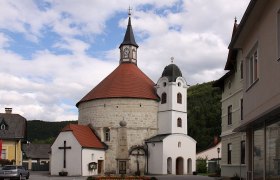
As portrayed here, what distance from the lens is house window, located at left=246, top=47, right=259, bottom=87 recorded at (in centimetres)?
1502

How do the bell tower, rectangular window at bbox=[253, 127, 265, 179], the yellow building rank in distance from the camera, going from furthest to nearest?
the bell tower < the yellow building < rectangular window at bbox=[253, 127, 265, 179]

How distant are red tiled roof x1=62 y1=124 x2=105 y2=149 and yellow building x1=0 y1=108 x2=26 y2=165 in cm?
761

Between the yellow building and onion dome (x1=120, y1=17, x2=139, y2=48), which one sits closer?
the yellow building

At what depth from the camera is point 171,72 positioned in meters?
61.1

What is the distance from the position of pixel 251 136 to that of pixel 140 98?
4383 cm

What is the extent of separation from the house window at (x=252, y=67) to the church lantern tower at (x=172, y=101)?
4260cm

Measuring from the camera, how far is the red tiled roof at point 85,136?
55.0 m

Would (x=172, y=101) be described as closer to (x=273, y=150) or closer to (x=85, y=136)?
(x=85, y=136)

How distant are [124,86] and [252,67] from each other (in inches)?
1781

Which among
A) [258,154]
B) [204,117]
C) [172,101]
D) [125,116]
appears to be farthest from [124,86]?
[258,154]

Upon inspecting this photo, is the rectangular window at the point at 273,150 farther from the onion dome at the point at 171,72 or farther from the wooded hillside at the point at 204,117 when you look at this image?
the wooded hillside at the point at 204,117

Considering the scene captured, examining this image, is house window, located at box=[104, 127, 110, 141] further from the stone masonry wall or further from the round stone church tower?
the stone masonry wall

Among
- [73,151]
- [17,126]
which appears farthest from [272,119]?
[17,126]

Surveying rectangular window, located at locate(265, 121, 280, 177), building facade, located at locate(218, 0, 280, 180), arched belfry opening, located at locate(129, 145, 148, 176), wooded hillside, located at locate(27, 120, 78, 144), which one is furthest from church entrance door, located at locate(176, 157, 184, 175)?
wooded hillside, located at locate(27, 120, 78, 144)
